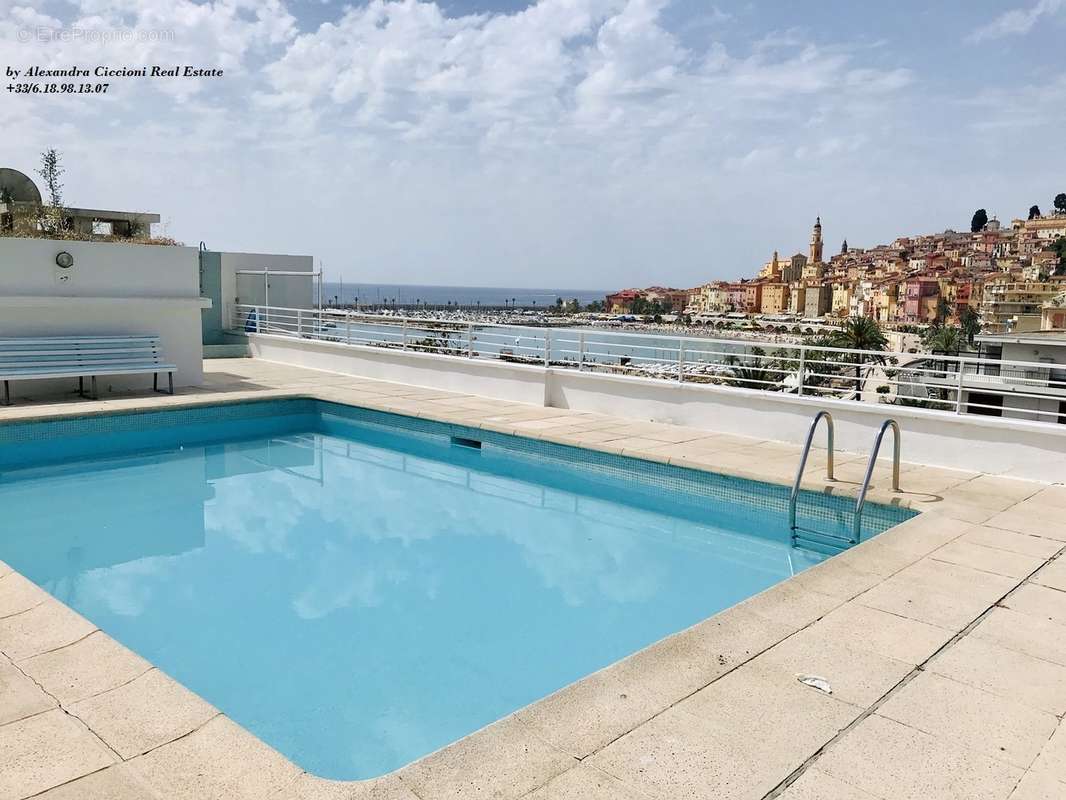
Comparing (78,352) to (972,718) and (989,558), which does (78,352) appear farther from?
(972,718)

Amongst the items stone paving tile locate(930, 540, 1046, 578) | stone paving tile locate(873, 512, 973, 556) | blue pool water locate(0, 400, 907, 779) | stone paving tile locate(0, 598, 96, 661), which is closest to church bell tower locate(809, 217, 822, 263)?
blue pool water locate(0, 400, 907, 779)

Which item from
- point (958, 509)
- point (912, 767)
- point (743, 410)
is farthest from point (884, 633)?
point (743, 410)

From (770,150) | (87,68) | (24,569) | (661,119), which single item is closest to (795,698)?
(24,569)

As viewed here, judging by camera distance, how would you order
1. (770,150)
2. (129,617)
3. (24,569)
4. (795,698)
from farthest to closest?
(770,150)
(24,569)
(129,617)
(795,698)

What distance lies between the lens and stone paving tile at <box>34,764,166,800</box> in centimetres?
224

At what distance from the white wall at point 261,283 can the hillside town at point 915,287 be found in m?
72.0

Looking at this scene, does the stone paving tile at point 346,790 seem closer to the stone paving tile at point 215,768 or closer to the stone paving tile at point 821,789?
the stone paving tile at point 215,768

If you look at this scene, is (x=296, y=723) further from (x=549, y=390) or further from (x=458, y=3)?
(x=458, y=3)

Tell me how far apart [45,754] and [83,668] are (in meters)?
0.67

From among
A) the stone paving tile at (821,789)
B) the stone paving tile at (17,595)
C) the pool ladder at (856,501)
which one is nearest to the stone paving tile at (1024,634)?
the stone paving tile at (821,789)

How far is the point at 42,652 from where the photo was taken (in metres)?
3.25

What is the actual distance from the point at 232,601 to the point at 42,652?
5.81 feet

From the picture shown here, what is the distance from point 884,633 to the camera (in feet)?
11.6

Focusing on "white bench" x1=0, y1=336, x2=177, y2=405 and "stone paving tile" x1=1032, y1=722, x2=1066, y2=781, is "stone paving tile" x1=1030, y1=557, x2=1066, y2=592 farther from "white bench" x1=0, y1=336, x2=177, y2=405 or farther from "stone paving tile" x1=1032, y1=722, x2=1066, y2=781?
"white bench" x1=0, y1=336, x2=177, y2=405
